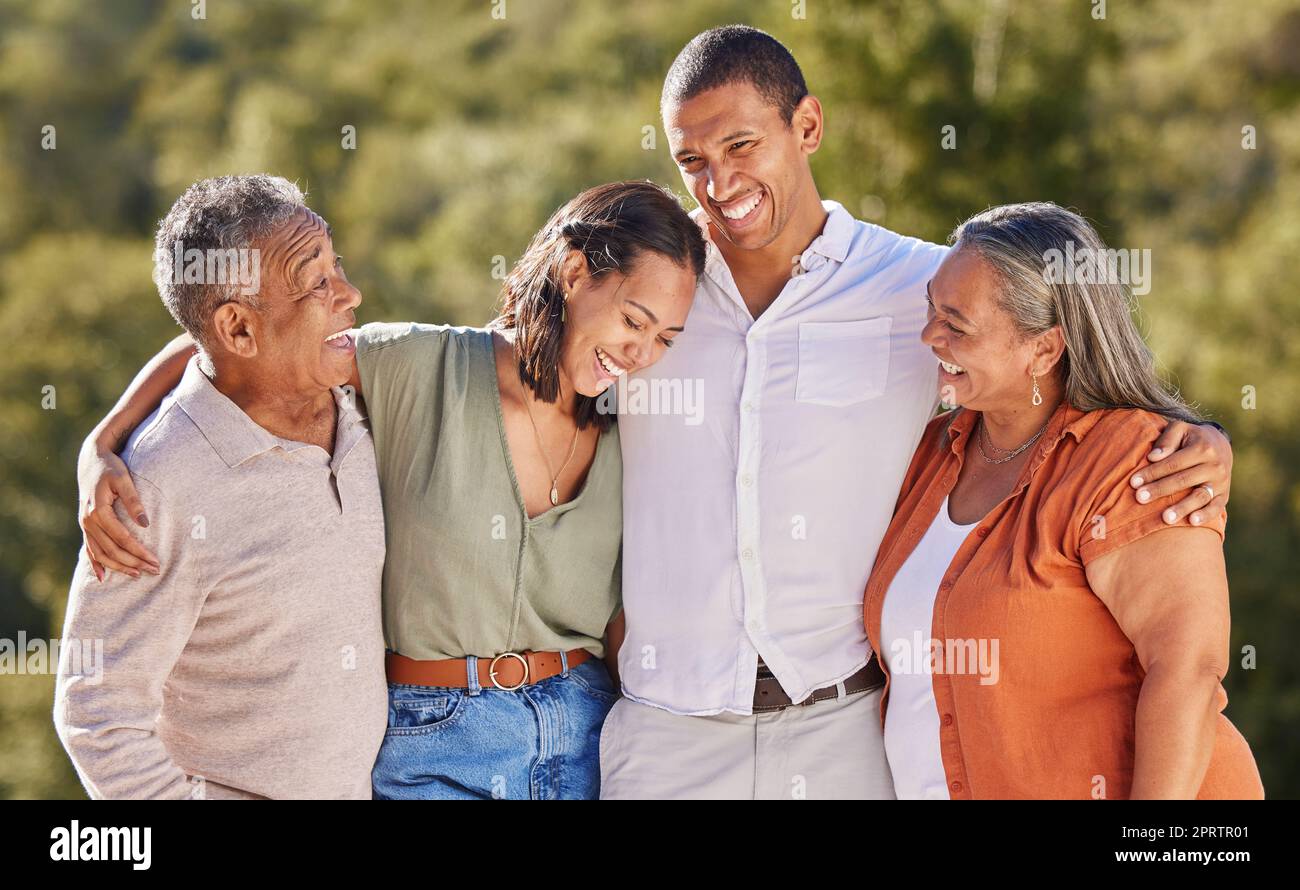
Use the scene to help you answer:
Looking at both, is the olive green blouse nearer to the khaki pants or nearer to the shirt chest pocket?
the khaki pants

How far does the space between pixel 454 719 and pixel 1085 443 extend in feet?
4.46

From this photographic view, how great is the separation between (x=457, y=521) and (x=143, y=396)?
2.17 ft

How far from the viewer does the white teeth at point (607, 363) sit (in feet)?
8.97

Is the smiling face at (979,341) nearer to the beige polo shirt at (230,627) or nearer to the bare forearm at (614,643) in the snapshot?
the bare forearm at (614,643)

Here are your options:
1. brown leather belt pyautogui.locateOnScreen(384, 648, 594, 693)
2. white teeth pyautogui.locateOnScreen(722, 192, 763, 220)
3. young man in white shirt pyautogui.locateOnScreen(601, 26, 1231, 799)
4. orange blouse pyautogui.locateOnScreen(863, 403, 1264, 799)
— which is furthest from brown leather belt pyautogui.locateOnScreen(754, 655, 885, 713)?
white teeth pyautogui.locateOnScreen(722, 192, 763, 220)

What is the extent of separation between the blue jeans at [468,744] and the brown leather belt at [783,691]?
0.42m

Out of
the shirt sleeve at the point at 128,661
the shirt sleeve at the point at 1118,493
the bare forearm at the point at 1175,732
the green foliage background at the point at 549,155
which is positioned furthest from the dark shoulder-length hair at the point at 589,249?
the green foliage background at the point at 549,155

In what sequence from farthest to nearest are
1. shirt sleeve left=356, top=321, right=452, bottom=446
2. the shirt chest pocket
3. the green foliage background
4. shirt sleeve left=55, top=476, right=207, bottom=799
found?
1. the green foliage background
2. the shirt chest pocket
3. shirt sleeve left=356, top=321, right=452, bottom=446
4. shirt sleeve left=55, top=476, right=207, bottom=799

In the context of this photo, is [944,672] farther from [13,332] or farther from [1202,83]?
[13,332]

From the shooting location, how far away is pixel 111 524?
2.30m

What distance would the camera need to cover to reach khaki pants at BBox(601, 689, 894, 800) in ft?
8.98

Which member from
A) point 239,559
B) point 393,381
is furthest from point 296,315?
point 239,559

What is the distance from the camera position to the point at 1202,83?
55.8ft

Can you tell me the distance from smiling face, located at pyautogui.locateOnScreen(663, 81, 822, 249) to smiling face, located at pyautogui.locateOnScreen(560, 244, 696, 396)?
293 millimetres
